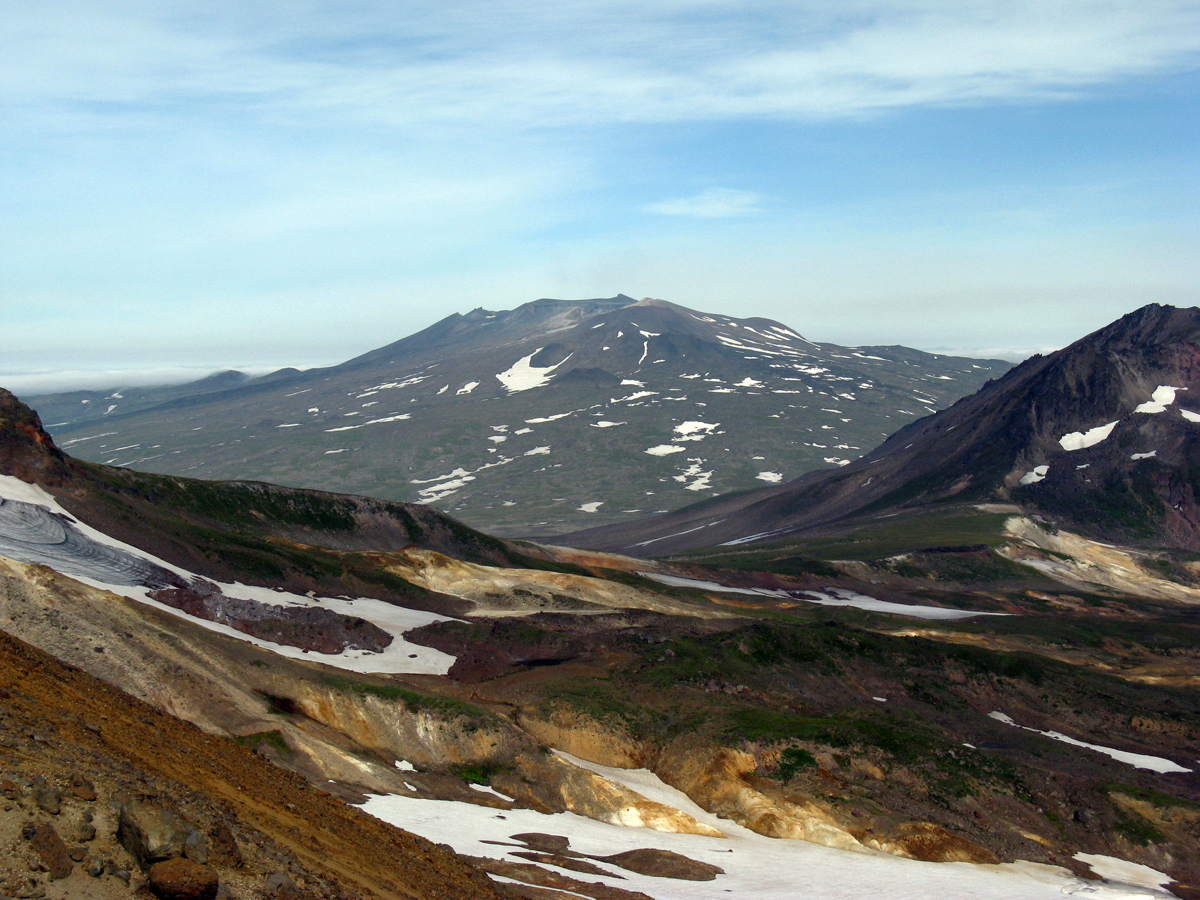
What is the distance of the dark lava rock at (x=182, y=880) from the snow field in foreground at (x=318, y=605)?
44917 millimetres

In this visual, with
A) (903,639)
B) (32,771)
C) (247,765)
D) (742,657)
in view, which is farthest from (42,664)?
(903,639)

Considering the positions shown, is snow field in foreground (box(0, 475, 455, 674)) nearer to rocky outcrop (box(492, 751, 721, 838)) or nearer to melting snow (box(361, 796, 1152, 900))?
rocky outcrop (box(492, 751, 721, 838))

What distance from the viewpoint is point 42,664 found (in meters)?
30.0

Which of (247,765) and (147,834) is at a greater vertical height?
(147,834)

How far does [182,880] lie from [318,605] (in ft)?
190

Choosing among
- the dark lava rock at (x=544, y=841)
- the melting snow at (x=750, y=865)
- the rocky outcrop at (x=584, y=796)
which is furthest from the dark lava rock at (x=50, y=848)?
the rocky outcrop at (x=584, y=796)

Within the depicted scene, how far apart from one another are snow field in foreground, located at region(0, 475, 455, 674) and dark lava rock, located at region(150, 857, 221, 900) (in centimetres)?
4492

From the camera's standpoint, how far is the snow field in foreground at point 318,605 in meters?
60.6

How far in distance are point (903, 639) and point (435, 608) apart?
142 feet

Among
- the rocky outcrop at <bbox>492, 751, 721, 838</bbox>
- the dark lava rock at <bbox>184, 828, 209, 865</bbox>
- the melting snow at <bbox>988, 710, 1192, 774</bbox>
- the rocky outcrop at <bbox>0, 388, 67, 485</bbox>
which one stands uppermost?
the rocky outcrop at <bbox>0, 388, 67, 485</bbox>

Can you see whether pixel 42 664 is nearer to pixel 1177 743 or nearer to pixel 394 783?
pixel 394 783

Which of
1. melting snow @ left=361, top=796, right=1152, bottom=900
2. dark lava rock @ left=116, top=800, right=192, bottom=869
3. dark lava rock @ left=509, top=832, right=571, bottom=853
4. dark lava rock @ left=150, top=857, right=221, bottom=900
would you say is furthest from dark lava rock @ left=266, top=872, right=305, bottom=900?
dark lava rock @ left=509, top=832, right=571, bottom=853

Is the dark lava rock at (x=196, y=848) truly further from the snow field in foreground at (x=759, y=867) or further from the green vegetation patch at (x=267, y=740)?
the green vegetation patch at (x=267, y=740)

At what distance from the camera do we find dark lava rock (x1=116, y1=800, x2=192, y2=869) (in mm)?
15812
